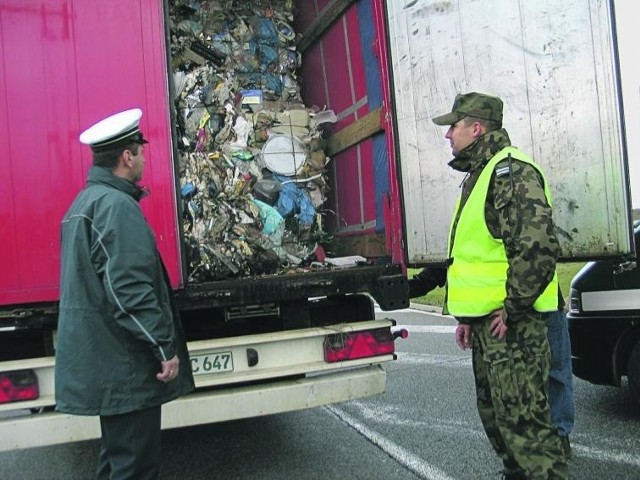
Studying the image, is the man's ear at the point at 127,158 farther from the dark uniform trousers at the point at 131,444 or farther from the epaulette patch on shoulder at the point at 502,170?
the epaulette patch on shoulder at the point at 502,170

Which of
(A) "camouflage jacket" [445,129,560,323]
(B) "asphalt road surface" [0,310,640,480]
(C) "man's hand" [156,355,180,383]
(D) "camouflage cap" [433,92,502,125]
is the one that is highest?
(D) "camouflage cap" [433,92,502,125]

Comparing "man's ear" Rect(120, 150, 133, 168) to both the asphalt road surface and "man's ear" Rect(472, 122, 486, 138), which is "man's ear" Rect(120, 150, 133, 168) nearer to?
"man's ear" Rect(472, 122, 486, 138)

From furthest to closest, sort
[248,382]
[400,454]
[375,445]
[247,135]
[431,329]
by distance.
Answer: [431,329] → [247,135] → [375,445] → [400,454] → [248,382]

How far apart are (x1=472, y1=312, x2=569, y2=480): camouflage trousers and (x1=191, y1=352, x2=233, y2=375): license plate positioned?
1429 mm

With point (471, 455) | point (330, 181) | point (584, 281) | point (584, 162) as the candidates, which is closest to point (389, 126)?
point (584, 162)

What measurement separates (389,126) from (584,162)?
111 centimetres

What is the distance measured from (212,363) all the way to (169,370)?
1.10m

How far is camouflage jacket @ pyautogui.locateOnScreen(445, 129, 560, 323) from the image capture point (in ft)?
8.03

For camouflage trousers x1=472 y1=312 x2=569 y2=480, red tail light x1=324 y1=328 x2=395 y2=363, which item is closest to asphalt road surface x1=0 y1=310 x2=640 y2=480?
red tail light x1=324 y1=328 x2=395 y2=363

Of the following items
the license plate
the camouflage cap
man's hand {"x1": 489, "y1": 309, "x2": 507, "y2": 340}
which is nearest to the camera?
man's hand {"x1": 489, "y1": 309, "x2": 507, "y2": 340}

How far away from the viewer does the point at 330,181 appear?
4961 millimetres

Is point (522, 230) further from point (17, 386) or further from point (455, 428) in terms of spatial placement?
point (17, 386)

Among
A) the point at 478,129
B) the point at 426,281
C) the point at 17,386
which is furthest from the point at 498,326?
the point at 17,386

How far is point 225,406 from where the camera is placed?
3244mm
